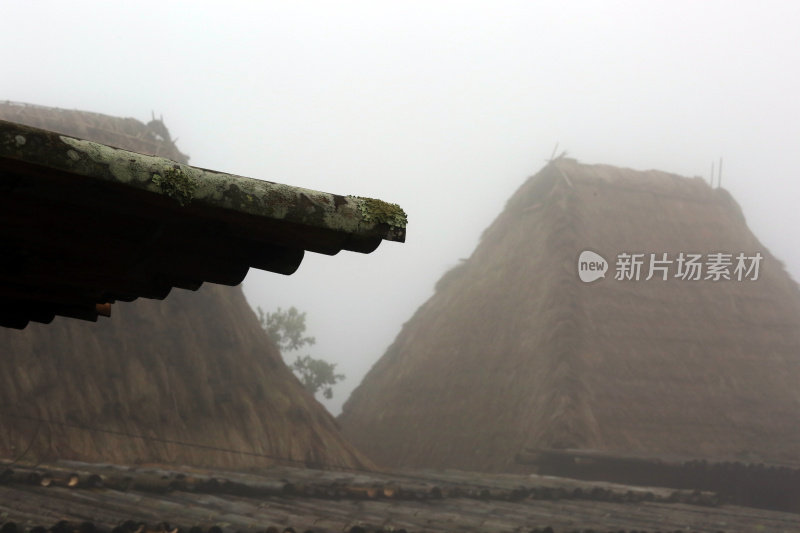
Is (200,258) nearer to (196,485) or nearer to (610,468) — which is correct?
(196,485)

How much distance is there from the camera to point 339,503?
12625 mm

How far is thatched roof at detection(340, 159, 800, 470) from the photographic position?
21.4 meters

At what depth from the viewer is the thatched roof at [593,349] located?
2136cm

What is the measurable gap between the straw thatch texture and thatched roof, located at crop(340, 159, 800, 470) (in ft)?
17.6

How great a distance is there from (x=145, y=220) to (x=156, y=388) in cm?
1473

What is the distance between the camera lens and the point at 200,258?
91.4 inches

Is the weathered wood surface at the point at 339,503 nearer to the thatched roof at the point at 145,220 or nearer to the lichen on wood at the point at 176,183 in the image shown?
the thatched roof at the point at 145,220

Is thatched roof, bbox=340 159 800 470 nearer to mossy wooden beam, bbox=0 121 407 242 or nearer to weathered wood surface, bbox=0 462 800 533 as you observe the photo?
weathered wood surface, bbox=0 462 800 533

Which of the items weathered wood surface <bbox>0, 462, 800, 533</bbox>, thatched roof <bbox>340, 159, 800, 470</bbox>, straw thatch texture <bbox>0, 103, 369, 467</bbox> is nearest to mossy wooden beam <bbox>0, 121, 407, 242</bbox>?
weathered wood surface <bbox>0, 462, 800, 533</bbox>

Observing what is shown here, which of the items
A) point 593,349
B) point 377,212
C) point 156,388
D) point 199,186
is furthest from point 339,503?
point 199,186

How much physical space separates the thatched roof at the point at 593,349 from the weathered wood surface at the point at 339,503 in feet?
14.9

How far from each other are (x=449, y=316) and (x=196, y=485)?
15.9 metres

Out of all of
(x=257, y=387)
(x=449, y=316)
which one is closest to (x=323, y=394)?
(x=449, y=316)

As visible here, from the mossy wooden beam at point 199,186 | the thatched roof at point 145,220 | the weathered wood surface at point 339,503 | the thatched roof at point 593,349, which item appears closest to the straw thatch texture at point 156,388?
the weathered wood surface at point 339,503
